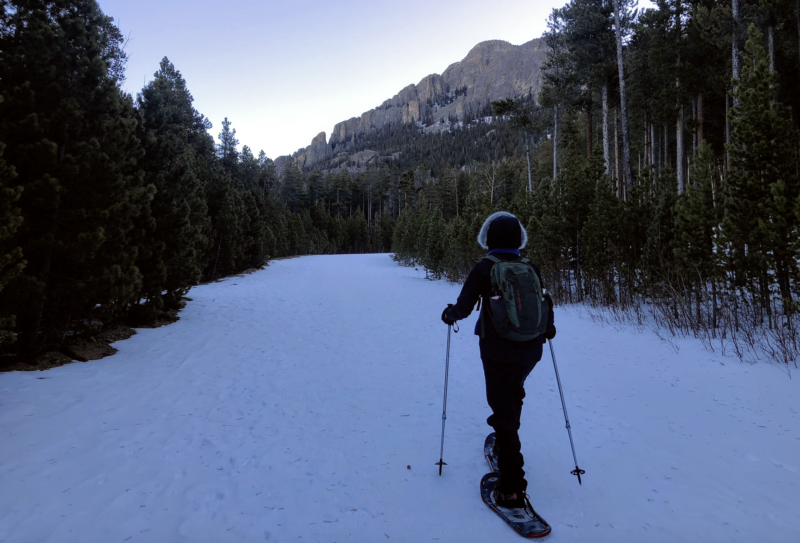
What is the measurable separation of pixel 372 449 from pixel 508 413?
5.02 feet

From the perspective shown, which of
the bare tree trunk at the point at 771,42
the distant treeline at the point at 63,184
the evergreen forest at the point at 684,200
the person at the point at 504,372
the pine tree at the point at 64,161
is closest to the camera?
the person at the point at 504,372

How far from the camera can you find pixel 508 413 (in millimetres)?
2867

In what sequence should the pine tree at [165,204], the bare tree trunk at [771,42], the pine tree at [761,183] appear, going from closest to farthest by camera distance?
the pine tree at [761,183] → the pine tree at [165,204] → the bare tree trunk at [771,42]

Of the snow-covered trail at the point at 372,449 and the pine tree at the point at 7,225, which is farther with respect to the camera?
the pine tree at the point at 7,225

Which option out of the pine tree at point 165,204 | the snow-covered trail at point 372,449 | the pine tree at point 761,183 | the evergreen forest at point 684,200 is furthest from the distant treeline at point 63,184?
the pine tree at point 761,183

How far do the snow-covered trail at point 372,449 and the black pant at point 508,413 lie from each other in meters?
0.30

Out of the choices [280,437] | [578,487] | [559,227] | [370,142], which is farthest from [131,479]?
[370,142]

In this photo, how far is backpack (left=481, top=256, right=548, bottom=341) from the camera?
9.00ft

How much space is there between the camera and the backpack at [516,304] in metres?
2.74

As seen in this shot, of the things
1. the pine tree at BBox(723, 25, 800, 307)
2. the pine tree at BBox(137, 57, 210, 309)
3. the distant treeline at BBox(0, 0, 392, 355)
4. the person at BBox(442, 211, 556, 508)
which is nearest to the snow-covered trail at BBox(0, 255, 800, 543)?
the person at BBox(442, 211, 556, 508)

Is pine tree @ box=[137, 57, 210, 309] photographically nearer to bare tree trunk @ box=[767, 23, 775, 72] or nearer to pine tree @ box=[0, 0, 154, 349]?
pine tree @ box=[0, 0, 154, 349]

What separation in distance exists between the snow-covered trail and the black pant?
0.30 m

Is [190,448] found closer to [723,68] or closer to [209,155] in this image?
[723,68]

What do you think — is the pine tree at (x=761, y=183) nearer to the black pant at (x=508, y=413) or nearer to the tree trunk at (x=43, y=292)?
the black pant at (x=508, y=413)
